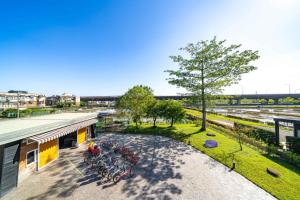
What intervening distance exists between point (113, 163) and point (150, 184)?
13.2 feet

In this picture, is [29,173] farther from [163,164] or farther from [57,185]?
[163,164]

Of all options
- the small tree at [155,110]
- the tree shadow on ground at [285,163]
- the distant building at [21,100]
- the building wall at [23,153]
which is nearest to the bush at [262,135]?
the tree shadow on ground at [285,163]

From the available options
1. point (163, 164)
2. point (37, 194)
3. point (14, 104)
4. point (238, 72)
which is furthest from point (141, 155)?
point (14, 104)

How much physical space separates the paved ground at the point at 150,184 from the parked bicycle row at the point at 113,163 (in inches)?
20.4

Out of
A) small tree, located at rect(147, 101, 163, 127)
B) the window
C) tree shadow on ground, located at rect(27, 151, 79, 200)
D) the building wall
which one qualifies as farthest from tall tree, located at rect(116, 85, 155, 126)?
the building wall

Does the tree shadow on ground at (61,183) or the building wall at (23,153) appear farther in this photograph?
the building wall at (23,153)

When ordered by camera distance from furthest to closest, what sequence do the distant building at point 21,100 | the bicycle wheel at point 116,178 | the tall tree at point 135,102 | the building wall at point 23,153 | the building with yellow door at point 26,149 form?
the distant building at point 21,100 < the tall tree at point 135,102 < the building wall at point 23,153 < the bicycle wheel at point 116,178 < the building with yellow door at point 26,149

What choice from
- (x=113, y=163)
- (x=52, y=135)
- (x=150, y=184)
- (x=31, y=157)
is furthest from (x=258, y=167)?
(x=31, y=157)

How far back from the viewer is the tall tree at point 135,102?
27.1 meters

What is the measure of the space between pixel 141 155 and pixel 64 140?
9424mm

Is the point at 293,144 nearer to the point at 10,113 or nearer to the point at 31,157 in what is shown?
the point at 31,157

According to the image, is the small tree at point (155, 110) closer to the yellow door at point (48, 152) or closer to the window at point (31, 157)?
the yellow door at point (48, 152)

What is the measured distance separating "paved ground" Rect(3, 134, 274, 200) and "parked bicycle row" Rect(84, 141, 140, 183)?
0.52 metres

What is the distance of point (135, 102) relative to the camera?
2709 cm
